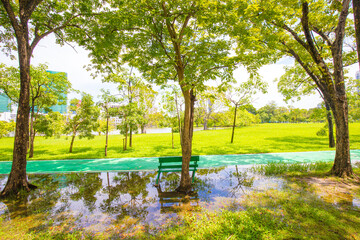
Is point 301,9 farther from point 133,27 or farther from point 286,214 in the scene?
point 286,214

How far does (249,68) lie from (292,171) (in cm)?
521

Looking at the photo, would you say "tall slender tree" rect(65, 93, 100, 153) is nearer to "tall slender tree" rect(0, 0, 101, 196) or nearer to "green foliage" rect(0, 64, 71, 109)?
"green foliage" rect(0, 64, 71, 109)

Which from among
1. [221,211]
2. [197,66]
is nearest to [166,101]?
[197,66]

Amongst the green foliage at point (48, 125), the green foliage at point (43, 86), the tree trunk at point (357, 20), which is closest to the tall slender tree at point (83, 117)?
the green foliage at point (48, 125)

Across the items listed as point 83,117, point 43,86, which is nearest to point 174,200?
point 83,117

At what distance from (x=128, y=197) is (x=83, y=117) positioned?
1110 centimetres

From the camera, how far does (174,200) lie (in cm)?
519

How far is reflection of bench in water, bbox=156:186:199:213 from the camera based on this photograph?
15.4 feet

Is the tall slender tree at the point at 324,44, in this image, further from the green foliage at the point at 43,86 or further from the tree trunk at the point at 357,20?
the green foliage at the point at 43,86

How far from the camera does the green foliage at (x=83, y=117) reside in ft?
44.8

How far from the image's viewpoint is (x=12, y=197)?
18.4 feet

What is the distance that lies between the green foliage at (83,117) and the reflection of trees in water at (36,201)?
7578 millimetres

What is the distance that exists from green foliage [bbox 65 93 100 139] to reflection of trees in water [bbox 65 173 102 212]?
6.95 metres

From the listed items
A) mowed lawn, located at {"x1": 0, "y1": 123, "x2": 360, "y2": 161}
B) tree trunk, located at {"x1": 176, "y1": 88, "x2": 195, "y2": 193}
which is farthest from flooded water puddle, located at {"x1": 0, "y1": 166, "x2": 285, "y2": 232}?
mowed lawn, located at {"x1": 0, "y1": 123, "x2": 360, "y2": 161}
